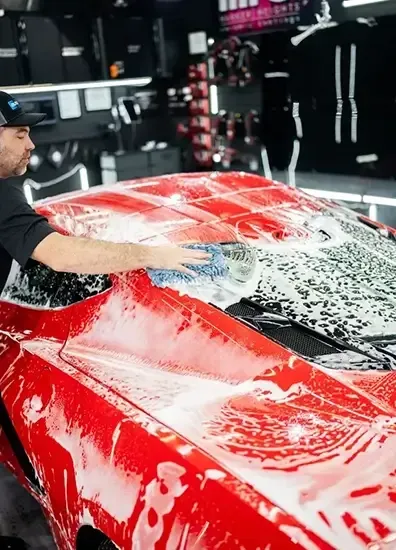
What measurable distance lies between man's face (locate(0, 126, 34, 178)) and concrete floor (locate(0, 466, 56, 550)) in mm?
1352

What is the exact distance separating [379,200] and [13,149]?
398cm

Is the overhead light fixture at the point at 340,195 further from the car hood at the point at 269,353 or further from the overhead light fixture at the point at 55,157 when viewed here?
the car hood at the point at 269,353

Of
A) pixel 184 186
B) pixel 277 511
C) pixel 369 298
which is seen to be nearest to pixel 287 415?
pixel 277 511

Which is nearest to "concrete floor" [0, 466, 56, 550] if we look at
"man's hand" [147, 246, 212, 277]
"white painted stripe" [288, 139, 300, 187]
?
"man's hand" [147, 246, 212, 277]

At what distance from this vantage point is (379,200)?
210 inches

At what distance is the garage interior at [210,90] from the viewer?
5.24 meters

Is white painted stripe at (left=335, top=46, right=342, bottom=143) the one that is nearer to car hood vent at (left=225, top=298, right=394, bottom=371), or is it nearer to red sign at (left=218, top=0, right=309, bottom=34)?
red sign at (left=218, top=0, right=309, bottom=34)

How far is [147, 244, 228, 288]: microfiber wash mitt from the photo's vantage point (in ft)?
5.57

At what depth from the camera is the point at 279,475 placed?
1.16 meters

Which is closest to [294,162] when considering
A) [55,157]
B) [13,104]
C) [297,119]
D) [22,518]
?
[297,119]

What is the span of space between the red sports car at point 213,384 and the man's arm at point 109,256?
0.06m

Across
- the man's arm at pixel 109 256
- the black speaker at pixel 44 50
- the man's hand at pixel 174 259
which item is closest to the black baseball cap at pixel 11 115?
the man's arm at pixel 109 256

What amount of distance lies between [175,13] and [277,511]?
7244 millimetres

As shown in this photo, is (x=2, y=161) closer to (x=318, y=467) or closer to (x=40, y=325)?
(x=40, y=325)
